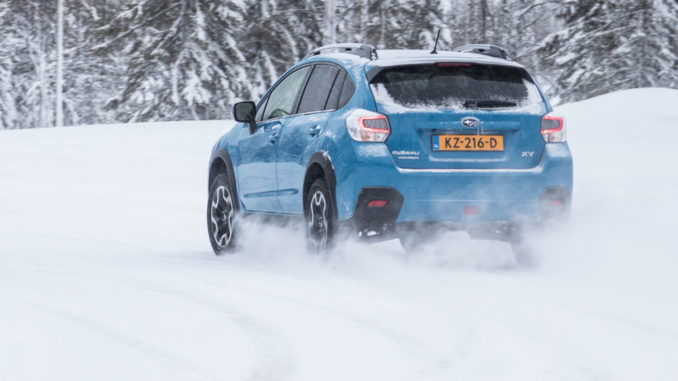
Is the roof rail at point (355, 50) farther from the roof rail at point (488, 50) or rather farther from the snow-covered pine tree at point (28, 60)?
the snow-covered pine tree at point (28, 60)

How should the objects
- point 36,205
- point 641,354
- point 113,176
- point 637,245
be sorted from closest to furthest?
point 641,354
point 637,245
point 36,205
point 113,176

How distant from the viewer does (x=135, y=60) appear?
38250 mm

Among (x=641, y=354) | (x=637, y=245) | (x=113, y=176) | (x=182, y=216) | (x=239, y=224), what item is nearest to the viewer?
(x=641, y=354)

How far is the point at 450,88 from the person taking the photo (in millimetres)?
7191

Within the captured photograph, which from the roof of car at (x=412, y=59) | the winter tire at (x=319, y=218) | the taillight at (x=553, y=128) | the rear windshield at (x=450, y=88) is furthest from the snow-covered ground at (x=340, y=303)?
the roof of car at (x=412, y=59)

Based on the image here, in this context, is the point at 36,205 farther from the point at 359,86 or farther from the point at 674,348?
the point at 674,348

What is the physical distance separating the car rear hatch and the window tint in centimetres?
43

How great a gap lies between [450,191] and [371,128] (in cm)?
70

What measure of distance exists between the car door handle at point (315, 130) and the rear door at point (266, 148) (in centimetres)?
70

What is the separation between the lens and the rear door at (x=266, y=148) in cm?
838

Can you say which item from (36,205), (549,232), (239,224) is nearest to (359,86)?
(549,232)

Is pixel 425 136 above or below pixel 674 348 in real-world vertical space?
above

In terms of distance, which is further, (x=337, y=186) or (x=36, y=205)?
(x=36, y=205)

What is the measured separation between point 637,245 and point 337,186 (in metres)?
2.69
